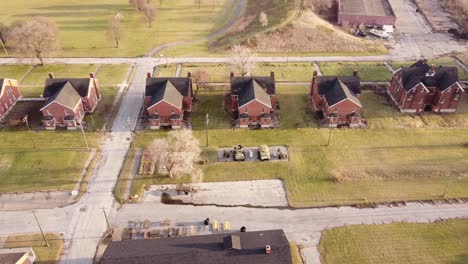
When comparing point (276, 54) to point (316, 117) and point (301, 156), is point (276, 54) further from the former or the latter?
point (301, 156)

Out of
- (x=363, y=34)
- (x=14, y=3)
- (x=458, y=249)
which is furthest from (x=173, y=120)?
(x=14, y=3)

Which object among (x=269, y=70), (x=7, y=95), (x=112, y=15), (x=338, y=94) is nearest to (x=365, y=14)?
(x=269, y=70)

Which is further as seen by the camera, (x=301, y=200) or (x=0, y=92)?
(x=0, y=92)

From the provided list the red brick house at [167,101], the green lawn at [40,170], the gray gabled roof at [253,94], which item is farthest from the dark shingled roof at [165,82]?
the green lawn at [40,170]

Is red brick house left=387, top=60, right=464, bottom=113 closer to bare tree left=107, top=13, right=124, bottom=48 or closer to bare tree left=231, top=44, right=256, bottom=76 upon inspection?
bare tree left=231, top=44, right=256, bottom=76

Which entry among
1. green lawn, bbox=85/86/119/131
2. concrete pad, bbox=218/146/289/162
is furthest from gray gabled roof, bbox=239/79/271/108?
green lawn, bbox=85/86/119/131

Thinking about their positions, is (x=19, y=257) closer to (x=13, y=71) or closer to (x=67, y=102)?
(x=67, y=102)
